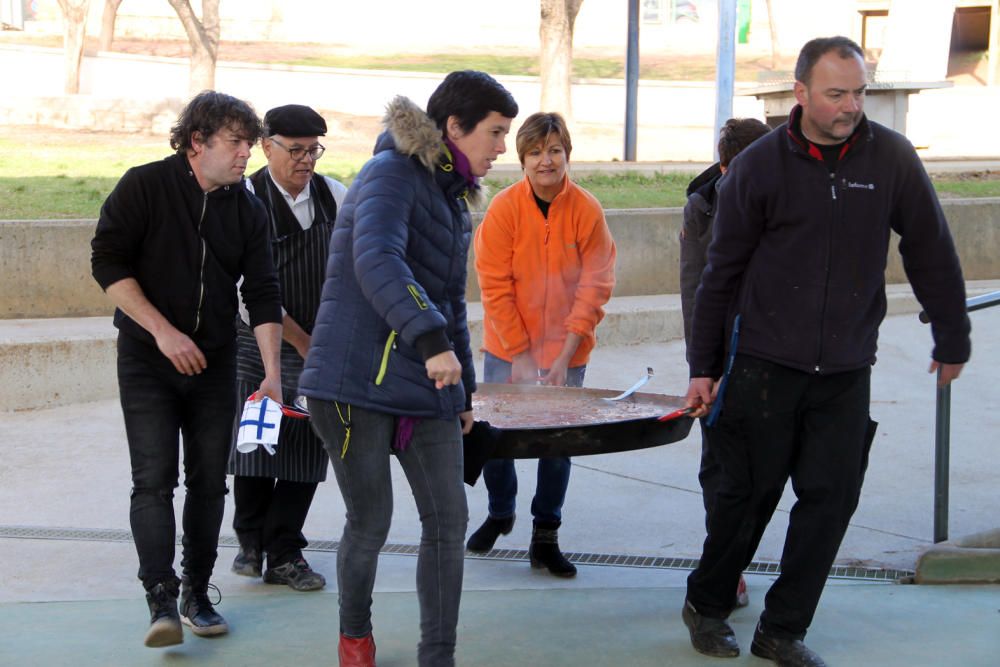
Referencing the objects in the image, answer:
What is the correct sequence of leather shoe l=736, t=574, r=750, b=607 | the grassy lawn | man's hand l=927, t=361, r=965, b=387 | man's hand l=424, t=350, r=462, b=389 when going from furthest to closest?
the grassy lawn < leather shoe l=736, t=574, r=750, b=607 < man's hand l=927, t=361, r=965, b=387 < man's hand l=424, t=350, r=462, b=389

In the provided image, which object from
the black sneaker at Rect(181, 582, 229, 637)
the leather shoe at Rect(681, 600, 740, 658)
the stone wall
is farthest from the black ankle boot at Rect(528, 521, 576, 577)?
the stone wall

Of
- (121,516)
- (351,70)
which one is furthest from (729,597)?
(351,70)

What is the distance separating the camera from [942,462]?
5.02 metres

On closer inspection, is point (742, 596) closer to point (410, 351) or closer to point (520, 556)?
point (520, 556)

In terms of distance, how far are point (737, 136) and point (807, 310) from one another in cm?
90

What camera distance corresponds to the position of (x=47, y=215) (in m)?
9.71

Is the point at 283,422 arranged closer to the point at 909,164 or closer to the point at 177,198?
the point at 177,198

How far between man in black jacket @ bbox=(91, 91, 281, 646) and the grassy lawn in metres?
5.90

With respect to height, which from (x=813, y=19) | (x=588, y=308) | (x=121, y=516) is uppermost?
(x=813, y=19)

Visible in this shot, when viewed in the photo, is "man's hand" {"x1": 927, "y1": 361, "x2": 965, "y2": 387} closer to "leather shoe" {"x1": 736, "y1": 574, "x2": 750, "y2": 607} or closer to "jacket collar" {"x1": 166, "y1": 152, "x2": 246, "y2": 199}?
"leather shoe" {"x1": 736, "y1": 574, "x2": 750, "y2": 607}

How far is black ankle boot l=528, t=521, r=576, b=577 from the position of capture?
197 inches

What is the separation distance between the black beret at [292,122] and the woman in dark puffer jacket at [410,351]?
3.14 ft

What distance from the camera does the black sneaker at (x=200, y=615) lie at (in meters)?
4.25

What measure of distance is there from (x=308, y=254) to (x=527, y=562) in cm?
150
